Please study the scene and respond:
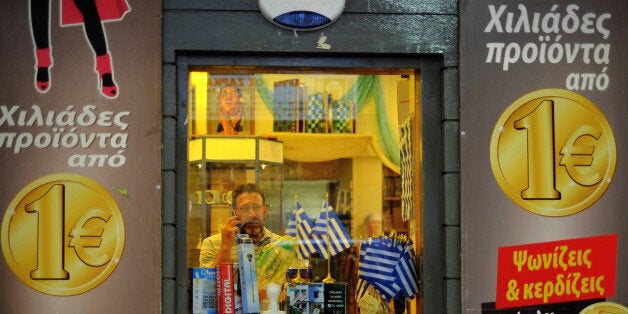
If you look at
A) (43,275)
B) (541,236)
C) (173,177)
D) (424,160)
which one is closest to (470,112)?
(424,160)

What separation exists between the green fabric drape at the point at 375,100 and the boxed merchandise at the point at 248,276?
85cm

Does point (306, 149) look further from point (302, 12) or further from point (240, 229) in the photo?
point (302, 12)

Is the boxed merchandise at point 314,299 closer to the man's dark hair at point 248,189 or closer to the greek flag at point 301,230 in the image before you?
the greek flag at point 301,230

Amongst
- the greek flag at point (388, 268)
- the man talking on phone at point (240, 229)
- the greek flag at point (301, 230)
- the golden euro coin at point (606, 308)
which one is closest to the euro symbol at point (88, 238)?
the man talking on phone at point (240, 229)

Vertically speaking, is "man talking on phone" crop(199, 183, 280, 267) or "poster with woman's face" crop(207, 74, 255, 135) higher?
"poster with woman's face" crop(207, 74, 255, 135)

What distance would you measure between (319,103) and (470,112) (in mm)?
1003

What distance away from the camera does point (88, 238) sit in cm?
433

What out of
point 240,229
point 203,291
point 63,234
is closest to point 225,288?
point 203,291

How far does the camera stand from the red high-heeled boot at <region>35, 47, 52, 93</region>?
4355 mm

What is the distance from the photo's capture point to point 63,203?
4340 mm

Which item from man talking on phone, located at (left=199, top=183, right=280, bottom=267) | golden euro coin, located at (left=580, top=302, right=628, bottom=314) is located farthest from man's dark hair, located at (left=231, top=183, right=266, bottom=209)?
golden euro coin, located at (left=580, top=302, right=628, bottom=314)

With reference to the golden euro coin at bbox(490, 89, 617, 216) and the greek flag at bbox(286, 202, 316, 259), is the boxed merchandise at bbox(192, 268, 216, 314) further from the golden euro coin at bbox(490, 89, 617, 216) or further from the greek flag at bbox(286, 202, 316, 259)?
the golden euro coin at bbox(490, 89, 617, 216)

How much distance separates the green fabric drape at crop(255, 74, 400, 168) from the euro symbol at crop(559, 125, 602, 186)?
1.00m

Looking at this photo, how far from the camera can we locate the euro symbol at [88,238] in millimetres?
4320
